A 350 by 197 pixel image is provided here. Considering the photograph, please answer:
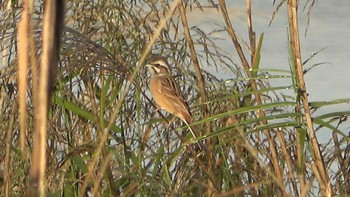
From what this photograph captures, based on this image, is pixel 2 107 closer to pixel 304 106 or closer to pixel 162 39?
pixel 162 39

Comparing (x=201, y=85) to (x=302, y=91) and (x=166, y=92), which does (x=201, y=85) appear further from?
(x=166, y=92)

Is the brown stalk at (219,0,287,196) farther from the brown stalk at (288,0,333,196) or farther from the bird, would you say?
the brown stalk at (288,0,333,196)

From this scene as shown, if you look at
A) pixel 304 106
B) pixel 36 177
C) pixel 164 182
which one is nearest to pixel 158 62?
pixel 164 182

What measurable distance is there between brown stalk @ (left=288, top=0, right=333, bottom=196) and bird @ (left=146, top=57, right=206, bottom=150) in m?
1.23

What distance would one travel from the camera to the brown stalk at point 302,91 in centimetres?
189

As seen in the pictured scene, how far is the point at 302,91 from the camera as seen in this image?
1.90m

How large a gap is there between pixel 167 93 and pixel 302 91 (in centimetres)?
281

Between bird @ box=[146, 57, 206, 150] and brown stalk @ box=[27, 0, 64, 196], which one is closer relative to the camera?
brown stalk @ box=[27, 0, 64, 196]

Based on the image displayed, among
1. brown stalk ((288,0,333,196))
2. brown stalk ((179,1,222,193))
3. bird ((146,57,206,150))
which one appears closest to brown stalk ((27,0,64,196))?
brown stalk ((288,0,333,196))

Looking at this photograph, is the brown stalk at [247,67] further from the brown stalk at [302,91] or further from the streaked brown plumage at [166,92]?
the brown stalk at [302,91]

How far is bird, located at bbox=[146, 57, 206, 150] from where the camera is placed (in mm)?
3558

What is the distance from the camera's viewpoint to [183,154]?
3.21 metres

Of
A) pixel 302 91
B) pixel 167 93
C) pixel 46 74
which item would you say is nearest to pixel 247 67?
pixel 302 91

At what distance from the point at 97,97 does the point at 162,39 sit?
425 mm
